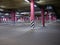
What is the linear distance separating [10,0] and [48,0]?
286 inches

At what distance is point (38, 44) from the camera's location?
36.3ft

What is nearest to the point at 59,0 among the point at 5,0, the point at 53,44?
the point at 5,0

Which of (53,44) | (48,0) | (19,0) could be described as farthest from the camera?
A: (19,0)

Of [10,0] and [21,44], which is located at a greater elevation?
[10,0]

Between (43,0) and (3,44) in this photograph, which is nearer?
(3,44)

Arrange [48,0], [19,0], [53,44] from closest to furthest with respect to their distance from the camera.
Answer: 1. [53,44]
2. [48,0]
3. [19,0]

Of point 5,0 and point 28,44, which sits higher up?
point 5,0

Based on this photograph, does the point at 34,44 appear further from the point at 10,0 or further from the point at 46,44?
the point at 10,0

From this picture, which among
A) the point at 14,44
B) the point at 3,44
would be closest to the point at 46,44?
the point at 14,44

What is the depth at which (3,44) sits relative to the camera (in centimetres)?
1116

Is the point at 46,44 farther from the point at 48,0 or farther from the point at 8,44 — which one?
the point at 48,0

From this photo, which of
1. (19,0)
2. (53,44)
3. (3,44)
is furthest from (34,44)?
(19,0)

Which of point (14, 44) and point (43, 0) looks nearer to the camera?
point (14, 44)

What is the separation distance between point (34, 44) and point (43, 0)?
60.0 feet
